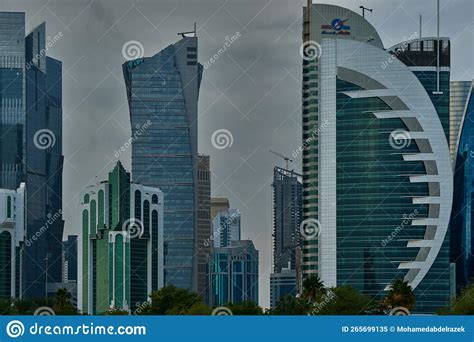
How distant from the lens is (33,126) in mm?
89188

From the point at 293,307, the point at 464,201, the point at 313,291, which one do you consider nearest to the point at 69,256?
the point at 464,201

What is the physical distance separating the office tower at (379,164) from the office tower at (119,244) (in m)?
9.37

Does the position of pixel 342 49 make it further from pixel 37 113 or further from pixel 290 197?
pixel 37 113

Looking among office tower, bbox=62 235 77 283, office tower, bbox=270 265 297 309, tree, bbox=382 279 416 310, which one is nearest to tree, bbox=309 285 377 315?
tree, bbox=382 279 416 310

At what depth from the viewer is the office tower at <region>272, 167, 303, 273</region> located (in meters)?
80.8

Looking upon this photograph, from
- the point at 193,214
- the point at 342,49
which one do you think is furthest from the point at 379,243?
the point at 193,214

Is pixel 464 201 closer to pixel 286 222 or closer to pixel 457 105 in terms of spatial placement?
pixel 457 105

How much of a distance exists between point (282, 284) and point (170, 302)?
3322 cm

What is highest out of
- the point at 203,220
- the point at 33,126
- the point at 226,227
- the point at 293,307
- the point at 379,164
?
the point at 33,126

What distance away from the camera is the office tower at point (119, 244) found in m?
66.4

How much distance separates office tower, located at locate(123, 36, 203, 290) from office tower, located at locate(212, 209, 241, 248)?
16.7 feet

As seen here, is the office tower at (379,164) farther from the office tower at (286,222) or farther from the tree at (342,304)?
the tree at (342,304)

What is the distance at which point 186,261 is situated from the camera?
78250 mm

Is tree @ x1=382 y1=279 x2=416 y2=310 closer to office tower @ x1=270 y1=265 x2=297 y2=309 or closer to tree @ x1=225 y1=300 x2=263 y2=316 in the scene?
tree @ x1=225 y1=300 x2=263 y2=316
